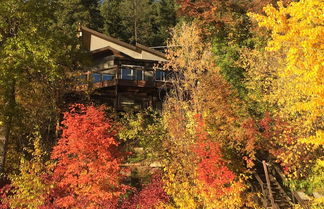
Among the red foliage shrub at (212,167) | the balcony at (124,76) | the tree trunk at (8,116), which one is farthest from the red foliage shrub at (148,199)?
the balcony at (124,76)

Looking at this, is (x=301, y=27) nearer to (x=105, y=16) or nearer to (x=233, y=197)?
(x=233, y=197)

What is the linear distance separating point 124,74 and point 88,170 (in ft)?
52.8

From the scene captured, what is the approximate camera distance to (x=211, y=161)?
36.5ft

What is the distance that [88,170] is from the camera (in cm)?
1124

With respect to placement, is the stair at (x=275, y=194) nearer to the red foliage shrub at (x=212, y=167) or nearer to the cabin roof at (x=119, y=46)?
the red foliage shrub at (x=212, y=167)

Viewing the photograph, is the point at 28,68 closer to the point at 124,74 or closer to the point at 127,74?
the point at 124,74

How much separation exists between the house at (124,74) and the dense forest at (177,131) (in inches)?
130

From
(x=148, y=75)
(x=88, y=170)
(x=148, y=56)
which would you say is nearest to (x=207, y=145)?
(x=88, y=170)

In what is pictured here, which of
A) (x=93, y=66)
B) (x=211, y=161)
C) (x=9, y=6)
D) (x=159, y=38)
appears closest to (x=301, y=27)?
(x=211, y=161)

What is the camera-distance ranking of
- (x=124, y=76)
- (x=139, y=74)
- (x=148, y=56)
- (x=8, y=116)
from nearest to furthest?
(x=8, y=116)
(x=124, y=76)
(x=139, y=74)
(x=148, y=56)

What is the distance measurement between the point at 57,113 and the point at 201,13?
1779cm

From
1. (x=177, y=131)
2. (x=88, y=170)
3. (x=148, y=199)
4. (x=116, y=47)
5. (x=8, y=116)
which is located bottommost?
(x=148, y=199)

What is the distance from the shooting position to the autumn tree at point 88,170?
33.7ft

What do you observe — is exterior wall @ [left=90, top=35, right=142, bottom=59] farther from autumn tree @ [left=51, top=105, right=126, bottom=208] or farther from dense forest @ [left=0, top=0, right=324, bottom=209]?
autumn tree @ [left=51, top=105, right=126, bottom=208]
